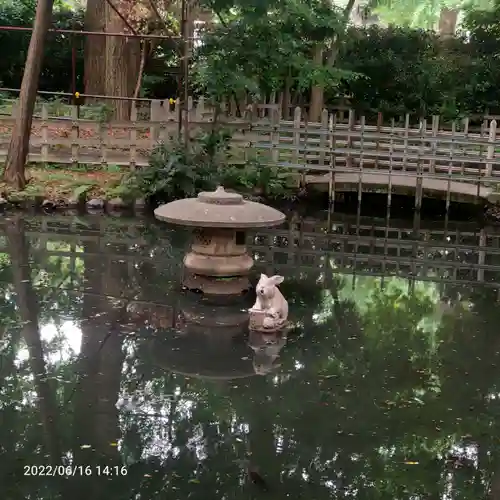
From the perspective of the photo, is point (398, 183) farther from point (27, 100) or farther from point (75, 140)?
point (27, 100)

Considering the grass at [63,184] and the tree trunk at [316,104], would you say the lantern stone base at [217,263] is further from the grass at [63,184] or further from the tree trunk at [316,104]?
the tree trunk at [316,104]

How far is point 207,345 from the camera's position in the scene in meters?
6.74

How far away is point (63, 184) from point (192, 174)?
2.70 metres

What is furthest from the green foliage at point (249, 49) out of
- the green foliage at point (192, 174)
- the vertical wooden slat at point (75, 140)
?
the vertical wooden slat at point (75, 140)

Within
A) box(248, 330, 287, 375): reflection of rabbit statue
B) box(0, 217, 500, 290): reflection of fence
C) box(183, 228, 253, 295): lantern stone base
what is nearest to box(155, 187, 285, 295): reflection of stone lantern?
box(183, 228, 253, 295): lantern stone base

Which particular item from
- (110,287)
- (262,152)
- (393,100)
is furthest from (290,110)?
(110,287)

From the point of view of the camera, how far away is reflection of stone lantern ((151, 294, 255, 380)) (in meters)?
6.16

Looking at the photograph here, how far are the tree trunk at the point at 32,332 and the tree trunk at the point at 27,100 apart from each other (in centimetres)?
230

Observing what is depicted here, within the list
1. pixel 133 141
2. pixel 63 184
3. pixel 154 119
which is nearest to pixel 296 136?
pixel 154 119

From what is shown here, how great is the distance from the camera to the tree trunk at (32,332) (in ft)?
16.1

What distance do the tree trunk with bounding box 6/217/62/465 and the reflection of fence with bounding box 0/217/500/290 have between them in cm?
32
